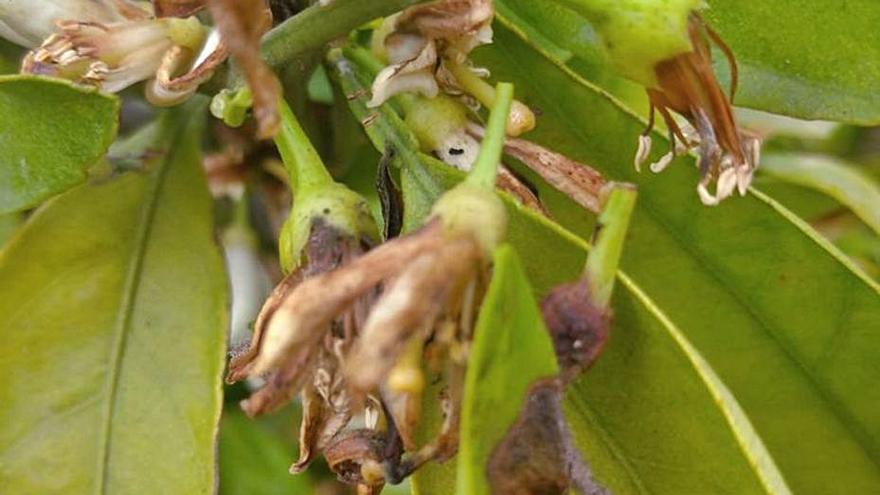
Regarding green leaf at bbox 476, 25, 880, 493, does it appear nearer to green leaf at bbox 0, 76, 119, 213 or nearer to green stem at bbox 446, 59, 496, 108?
green stem at bbox 446, 59, 496, 108

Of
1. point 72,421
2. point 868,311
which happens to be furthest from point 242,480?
point 868,311

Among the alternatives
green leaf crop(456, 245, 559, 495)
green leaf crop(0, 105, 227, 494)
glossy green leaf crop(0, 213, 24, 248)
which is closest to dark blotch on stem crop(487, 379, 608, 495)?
green leaf crop(456, 245, 559, 495)

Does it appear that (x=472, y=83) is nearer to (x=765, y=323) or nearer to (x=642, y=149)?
(x=642, y=149)

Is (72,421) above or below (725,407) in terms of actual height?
below

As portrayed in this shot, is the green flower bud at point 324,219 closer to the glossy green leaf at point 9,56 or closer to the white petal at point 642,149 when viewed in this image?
the white petal at point 642,149

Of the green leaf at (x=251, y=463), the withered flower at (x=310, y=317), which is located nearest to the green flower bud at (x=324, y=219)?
the withered flower at (x=310, y=317)

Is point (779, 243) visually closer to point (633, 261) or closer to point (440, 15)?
point (633, 261)
